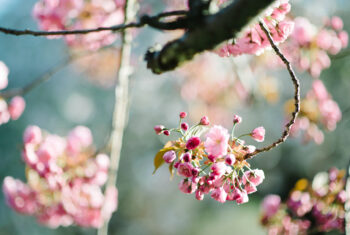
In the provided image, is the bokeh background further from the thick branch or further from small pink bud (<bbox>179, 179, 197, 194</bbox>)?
the thick branch

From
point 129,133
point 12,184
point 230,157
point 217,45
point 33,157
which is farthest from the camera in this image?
point 129,133

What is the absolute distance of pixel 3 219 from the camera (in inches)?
233

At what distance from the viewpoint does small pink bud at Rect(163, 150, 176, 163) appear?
0.69m

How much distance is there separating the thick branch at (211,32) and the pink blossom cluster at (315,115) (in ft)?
4.44

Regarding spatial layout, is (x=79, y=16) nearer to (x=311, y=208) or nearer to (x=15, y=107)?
(x=15, y=107)

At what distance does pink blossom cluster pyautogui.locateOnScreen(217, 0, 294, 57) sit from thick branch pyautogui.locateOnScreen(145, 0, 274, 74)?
0.18 metres

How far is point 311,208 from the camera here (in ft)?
4.72

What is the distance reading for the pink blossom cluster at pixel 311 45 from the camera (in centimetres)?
162

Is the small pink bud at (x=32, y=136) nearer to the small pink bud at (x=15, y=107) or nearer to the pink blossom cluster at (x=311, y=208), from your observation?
the small pink bud at (x=15, y=107)

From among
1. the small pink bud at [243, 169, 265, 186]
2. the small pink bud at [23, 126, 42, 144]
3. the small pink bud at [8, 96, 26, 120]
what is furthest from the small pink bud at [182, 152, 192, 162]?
the small pink bud at [8, 96, 26, 120]

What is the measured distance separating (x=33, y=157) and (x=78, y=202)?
31 cm

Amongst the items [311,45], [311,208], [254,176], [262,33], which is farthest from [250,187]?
[311,45]

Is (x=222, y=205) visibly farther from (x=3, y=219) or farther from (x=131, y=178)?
(x=3, y=219)

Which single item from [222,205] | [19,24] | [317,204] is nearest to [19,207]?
[317,204]
